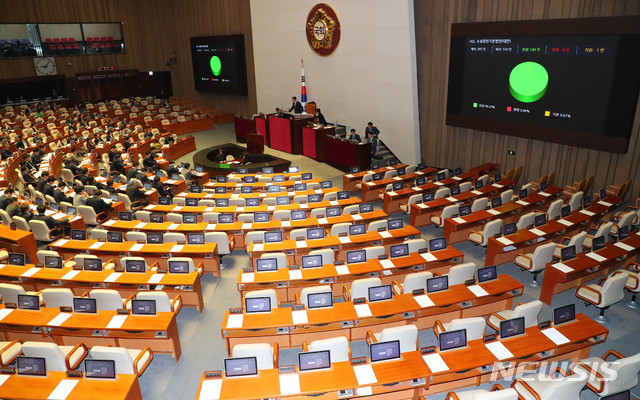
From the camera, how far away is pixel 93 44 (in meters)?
30.6

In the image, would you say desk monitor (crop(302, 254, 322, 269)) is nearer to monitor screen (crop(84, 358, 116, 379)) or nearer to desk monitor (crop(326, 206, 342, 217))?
desk monitor (crop(326, 206, 342, 217))

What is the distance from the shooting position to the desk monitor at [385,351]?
6.14 metres

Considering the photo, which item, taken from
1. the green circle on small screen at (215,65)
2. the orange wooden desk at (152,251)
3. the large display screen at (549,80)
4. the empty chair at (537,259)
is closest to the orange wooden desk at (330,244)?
the orange wooden desk at (152,251)

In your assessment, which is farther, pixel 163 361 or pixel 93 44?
pixel 93 44

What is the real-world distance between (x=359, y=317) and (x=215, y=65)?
2473cm

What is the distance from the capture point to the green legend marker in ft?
45.3

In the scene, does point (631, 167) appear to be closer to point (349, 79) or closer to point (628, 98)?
point (628, 98)

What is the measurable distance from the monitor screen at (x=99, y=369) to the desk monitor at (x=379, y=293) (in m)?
4.18

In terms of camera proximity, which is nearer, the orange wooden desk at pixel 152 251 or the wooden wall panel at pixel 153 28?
the orange wooden desk at pixel 152 251

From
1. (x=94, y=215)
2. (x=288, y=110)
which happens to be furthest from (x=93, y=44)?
(x=94, y=215)

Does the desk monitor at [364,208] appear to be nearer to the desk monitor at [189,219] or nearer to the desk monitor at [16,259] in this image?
the desk monitor at [189,219]

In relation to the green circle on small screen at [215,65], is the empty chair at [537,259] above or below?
below

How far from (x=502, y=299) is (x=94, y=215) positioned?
11.2 m

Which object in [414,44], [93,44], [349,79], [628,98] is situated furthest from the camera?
[93,44]
